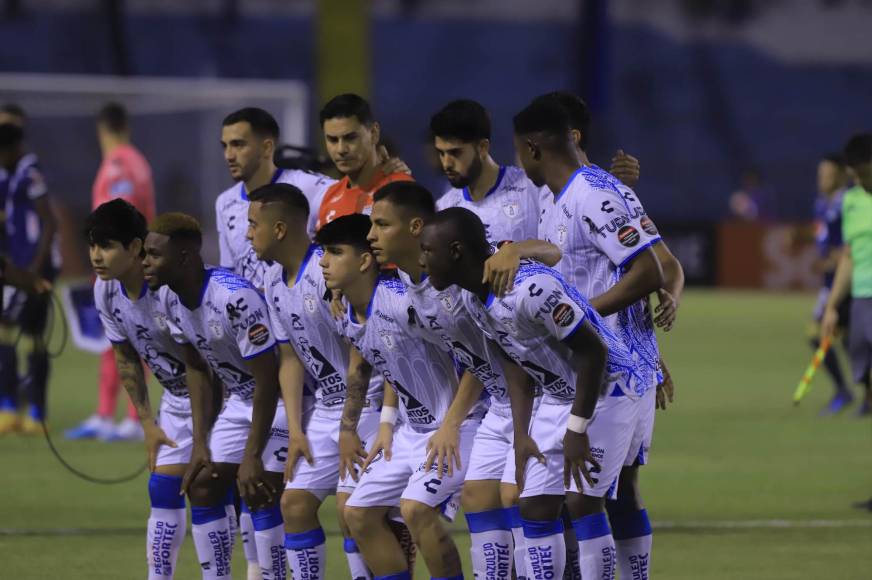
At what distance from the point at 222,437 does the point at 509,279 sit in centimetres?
161

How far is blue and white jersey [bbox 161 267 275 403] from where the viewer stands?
235 inches

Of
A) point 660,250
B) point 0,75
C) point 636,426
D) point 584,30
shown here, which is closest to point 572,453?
point 636,426

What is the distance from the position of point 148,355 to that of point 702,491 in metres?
4.02

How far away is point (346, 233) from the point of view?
5746 mm

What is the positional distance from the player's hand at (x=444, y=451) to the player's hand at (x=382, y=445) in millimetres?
214

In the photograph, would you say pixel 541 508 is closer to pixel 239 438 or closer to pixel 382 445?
pixel 382 445

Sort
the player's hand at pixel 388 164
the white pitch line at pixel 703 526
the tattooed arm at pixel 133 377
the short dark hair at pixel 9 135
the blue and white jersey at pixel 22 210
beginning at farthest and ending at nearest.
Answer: the blue and white jersey at pixel 22 210 < the short dark hair at pixel 9 135 < the white pitch line at pixel 703 526 < the player's hand at pixel 388 164 < the tattooed arm at pixel 133 377

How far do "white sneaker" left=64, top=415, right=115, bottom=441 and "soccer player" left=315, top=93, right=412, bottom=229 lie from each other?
4.76 m

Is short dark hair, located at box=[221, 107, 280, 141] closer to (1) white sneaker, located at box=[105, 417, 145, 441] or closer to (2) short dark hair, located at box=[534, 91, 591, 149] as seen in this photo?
(2) short dark hair, located at box=[534, 91, 591, 149]

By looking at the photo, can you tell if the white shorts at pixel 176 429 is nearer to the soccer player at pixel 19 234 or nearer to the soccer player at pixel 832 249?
the soccer player at pixel 19 234

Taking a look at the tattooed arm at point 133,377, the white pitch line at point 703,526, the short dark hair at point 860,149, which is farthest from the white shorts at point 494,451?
the short dark hair at point 860,149

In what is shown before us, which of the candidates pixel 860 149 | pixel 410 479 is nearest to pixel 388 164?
pixel 410 479

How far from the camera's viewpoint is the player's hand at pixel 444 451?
5.52 meters

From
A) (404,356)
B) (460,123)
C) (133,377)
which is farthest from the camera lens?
(133,377)
